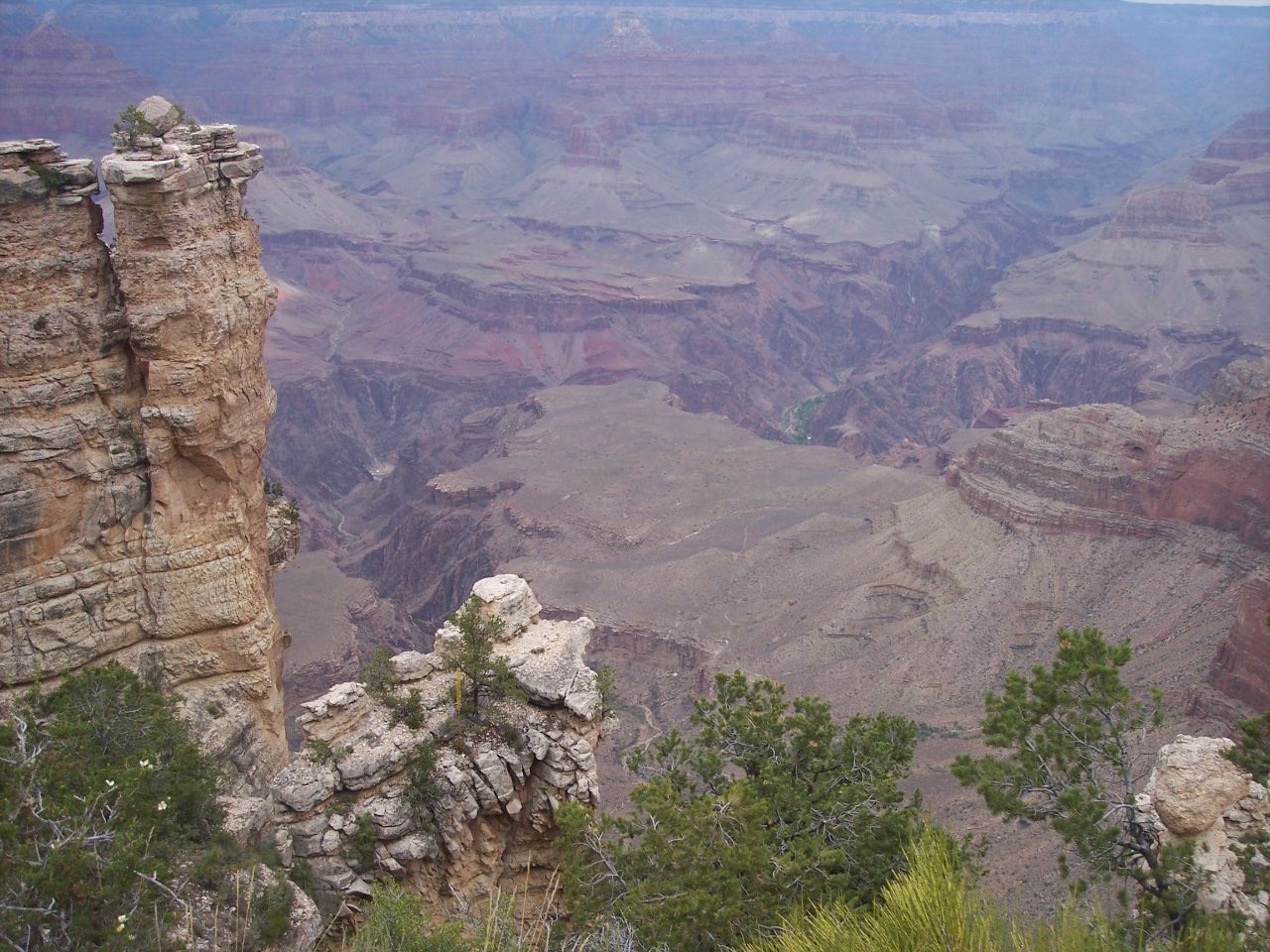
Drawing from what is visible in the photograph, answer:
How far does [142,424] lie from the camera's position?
77.0 feet

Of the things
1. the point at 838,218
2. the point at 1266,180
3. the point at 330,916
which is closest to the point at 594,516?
the point at 330,916

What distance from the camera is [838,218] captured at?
168 metres

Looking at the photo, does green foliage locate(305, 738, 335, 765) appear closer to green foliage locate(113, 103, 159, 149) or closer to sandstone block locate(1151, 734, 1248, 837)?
green foliage locate(113, 103, 159, 149)

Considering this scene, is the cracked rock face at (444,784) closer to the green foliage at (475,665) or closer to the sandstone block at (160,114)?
the green foliage at (475,665)

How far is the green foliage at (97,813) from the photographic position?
13.5 meters

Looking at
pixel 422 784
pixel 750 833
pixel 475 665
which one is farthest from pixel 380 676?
pixel 750 833

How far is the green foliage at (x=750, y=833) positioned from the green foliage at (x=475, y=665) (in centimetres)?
312

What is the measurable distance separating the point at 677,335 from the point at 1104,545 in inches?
3123

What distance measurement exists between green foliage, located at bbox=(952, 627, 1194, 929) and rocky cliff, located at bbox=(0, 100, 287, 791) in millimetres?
15521

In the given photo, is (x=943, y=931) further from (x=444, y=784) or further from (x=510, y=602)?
(x=510, y=602)

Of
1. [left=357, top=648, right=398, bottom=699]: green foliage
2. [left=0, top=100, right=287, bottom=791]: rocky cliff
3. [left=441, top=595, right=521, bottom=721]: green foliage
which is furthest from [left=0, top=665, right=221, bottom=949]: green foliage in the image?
[left=441, top=595, right=521, bottom=721]: green foliage

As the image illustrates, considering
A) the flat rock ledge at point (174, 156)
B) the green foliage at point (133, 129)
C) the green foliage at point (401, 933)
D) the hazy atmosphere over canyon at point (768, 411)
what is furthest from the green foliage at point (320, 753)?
the green foliage at point (133, 129)

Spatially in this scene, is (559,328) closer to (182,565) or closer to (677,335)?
(677,335)

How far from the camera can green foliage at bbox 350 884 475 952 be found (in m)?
15.9
